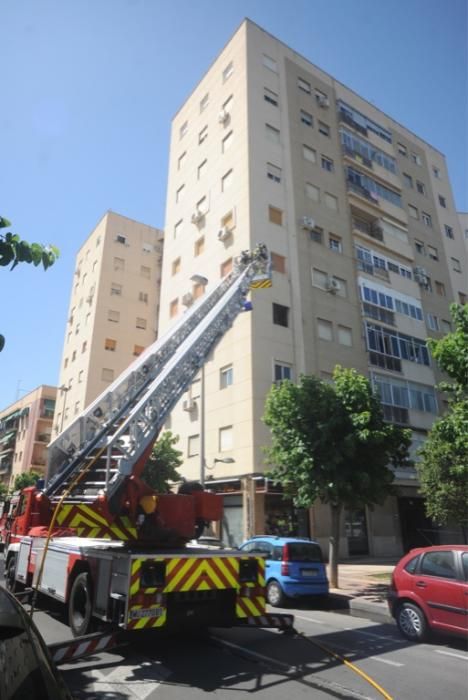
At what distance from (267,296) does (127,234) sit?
933 inches

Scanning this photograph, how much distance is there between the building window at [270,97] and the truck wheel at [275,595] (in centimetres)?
2661

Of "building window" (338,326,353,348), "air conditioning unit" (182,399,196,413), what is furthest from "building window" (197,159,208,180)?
"air conditioning unit" (182,399,196,413)

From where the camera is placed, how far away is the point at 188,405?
23703 mm

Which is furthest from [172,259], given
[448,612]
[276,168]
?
[448,612]

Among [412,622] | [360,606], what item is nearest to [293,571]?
[360,606]

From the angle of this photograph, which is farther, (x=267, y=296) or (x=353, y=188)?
(x=353, y=188)

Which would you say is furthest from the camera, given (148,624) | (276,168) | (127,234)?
(127,234)

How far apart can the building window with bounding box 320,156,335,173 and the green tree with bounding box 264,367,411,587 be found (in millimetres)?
19219

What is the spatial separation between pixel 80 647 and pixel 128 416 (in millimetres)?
3733

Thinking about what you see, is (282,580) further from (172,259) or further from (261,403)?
(172,259)

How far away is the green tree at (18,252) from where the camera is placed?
3.97 meters

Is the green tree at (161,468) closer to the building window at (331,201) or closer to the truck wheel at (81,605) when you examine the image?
the truck wheel at (81,605)

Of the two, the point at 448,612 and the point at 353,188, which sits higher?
the point at 353,188

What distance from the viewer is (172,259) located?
2956cm
